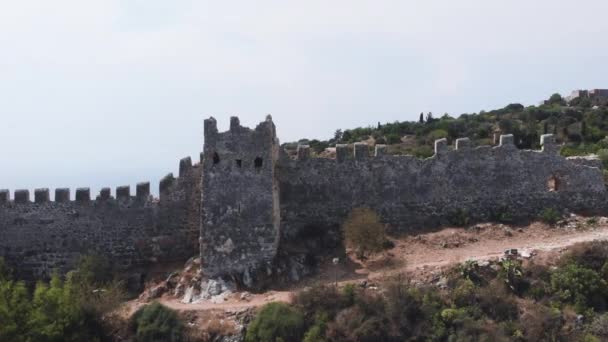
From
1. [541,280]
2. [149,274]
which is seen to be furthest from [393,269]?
[149,274]

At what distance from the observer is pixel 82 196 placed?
91.4 feet

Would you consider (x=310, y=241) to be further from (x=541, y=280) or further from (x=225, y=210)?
(x=541, y=280)

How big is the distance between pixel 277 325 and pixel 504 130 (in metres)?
25.0

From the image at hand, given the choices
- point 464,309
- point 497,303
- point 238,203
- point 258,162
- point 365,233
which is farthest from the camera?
point 258,162

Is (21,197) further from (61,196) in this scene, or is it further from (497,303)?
(497,303)

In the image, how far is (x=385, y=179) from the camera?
2739 cm

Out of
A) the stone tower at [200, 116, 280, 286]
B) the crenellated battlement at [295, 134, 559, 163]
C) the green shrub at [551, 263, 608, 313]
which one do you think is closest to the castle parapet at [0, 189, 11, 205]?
the stone tower at [200, 116, 280, 286]

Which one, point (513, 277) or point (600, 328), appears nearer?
point (600, 328)

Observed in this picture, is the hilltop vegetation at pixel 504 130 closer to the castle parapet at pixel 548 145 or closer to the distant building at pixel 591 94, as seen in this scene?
the distant building at pixel 591 94

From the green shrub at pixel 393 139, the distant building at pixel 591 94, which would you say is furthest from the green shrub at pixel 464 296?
the distant building at pixel 591 94

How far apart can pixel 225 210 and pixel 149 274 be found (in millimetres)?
3853

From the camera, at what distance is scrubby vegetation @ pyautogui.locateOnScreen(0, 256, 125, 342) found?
873 inches

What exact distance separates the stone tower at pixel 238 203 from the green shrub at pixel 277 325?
2639 millimetres

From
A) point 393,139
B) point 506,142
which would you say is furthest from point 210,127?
point 393,139
